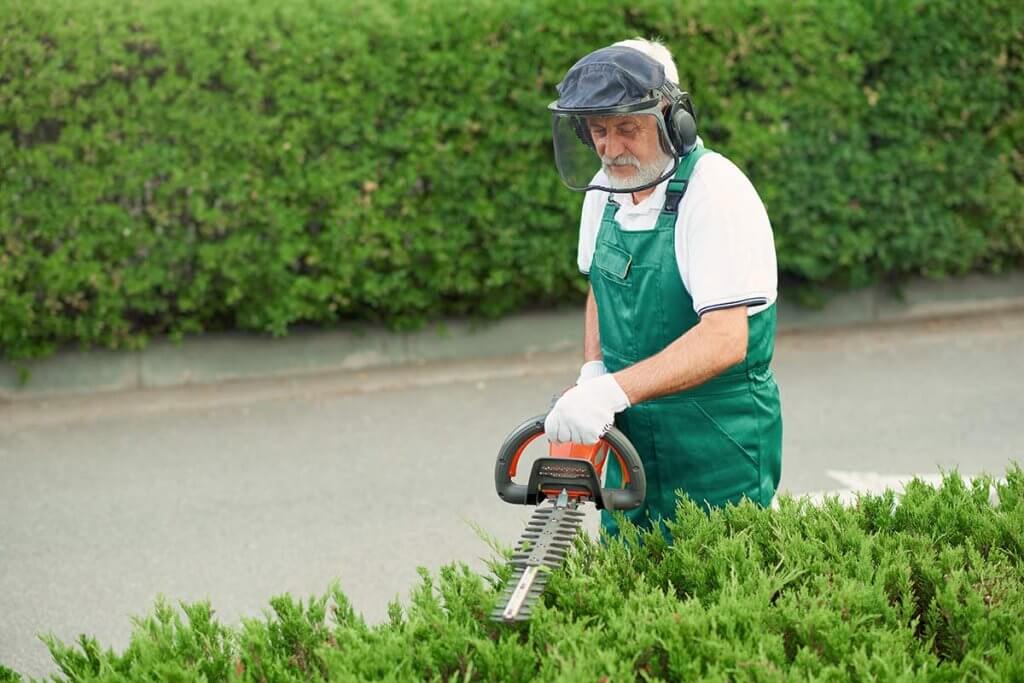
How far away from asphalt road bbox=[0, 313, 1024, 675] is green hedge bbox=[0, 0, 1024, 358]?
0.54 meters

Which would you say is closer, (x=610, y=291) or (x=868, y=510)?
(x=868, y=510)

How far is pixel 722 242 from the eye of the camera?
358cm

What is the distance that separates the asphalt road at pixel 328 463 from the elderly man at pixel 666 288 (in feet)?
7.95

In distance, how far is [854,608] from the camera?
3.00 metres

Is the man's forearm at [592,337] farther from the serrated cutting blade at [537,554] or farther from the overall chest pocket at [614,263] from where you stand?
the serrated cutting blade at [537,554]

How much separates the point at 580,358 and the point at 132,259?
2.92 metres

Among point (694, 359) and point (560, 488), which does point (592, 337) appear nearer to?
point (694, 359)

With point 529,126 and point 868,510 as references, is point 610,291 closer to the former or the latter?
point 868,510

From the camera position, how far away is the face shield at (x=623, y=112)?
11.8 ft

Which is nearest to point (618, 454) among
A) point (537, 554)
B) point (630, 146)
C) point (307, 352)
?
point (537, 554)

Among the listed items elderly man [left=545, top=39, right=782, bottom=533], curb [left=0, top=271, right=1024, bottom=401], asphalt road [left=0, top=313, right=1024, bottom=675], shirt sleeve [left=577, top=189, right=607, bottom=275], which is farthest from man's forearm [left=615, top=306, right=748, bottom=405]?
curb [left=0, top=271, right=1024, bottom=401]

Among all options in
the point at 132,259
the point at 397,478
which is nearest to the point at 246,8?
the point at 132,259

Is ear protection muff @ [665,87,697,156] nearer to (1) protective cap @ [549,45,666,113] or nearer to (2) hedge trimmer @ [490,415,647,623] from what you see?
(1) protective cap @ [549,45,666,113]

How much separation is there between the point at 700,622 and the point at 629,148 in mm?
1364
